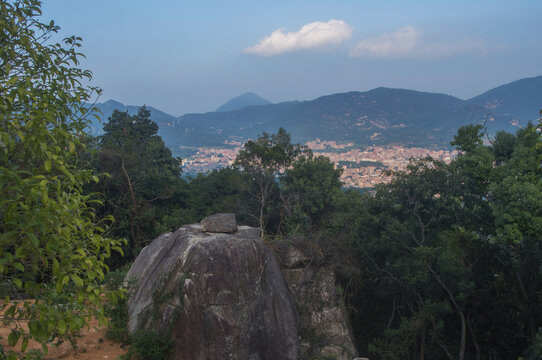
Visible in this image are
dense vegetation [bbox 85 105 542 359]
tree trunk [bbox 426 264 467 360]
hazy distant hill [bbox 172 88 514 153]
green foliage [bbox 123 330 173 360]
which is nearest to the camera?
green foliage [bbox 123 330 173 360]

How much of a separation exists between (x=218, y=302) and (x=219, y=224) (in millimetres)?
2547

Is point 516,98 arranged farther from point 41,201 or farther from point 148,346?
point 41,201

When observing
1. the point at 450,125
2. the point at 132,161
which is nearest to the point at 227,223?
the point at 132,161

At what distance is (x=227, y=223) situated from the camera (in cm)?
1072

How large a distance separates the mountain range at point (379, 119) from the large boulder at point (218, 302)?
8631 centimetres

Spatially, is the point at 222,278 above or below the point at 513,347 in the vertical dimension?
above

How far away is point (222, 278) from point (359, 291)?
7.02 m

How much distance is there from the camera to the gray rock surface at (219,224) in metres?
10.6

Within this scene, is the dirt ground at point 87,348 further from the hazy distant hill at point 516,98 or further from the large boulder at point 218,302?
the hazy distant hill at point 516,98

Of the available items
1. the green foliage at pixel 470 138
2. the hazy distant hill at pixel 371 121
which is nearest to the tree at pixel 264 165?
the green foliage at pixel 470 138

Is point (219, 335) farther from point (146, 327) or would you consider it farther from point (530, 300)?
point (530, 300)

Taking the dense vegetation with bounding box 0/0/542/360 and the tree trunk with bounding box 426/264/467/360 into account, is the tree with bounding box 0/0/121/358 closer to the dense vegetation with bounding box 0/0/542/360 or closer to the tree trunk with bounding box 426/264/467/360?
the dense vegetation with bounding box 0/0/542/360

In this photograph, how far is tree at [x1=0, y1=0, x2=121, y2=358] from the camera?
9.76ft

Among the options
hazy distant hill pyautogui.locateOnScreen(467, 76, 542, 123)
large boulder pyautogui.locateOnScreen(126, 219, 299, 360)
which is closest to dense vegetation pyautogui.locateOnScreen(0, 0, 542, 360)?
large boulder pyautogui.locateOnScreen(126, 219, 299, 360)
